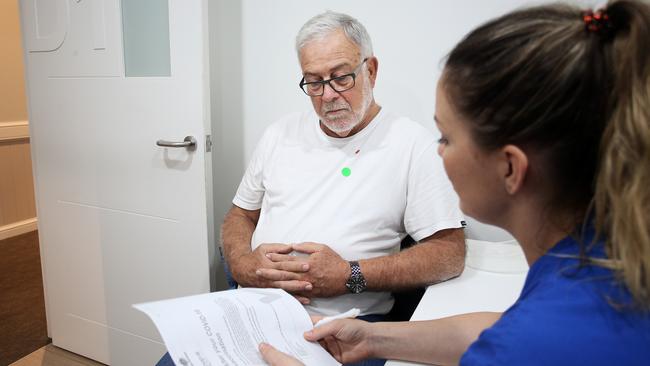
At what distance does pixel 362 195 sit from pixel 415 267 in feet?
0.85

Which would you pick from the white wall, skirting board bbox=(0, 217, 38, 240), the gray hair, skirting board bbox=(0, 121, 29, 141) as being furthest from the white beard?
skirting board bbox=(0, 217, 38, 240)

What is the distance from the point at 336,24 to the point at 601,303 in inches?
43.1

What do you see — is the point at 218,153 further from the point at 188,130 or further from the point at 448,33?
the point at 448,33

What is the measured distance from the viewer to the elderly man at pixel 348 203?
4.07 feet

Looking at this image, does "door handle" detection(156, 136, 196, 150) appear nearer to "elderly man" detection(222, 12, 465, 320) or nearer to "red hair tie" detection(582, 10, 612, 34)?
"elderly man" detection(222, 12, 465, 320)

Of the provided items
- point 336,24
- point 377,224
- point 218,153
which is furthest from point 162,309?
point 218,153

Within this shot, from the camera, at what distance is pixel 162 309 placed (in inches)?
34.4

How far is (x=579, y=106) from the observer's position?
525 mm

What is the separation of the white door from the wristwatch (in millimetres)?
764

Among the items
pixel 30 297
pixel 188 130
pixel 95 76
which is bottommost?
pixel 30 297

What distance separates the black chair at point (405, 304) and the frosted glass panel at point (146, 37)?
1.22m

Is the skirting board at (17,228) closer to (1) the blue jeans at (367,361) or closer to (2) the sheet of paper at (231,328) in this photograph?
(1) the blue jeans at (367,361)

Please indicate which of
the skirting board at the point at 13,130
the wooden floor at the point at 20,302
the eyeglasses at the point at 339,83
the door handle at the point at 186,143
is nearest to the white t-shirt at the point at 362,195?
the eyeglasses at the point at 339,83

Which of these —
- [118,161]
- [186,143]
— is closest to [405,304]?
[186,143]
